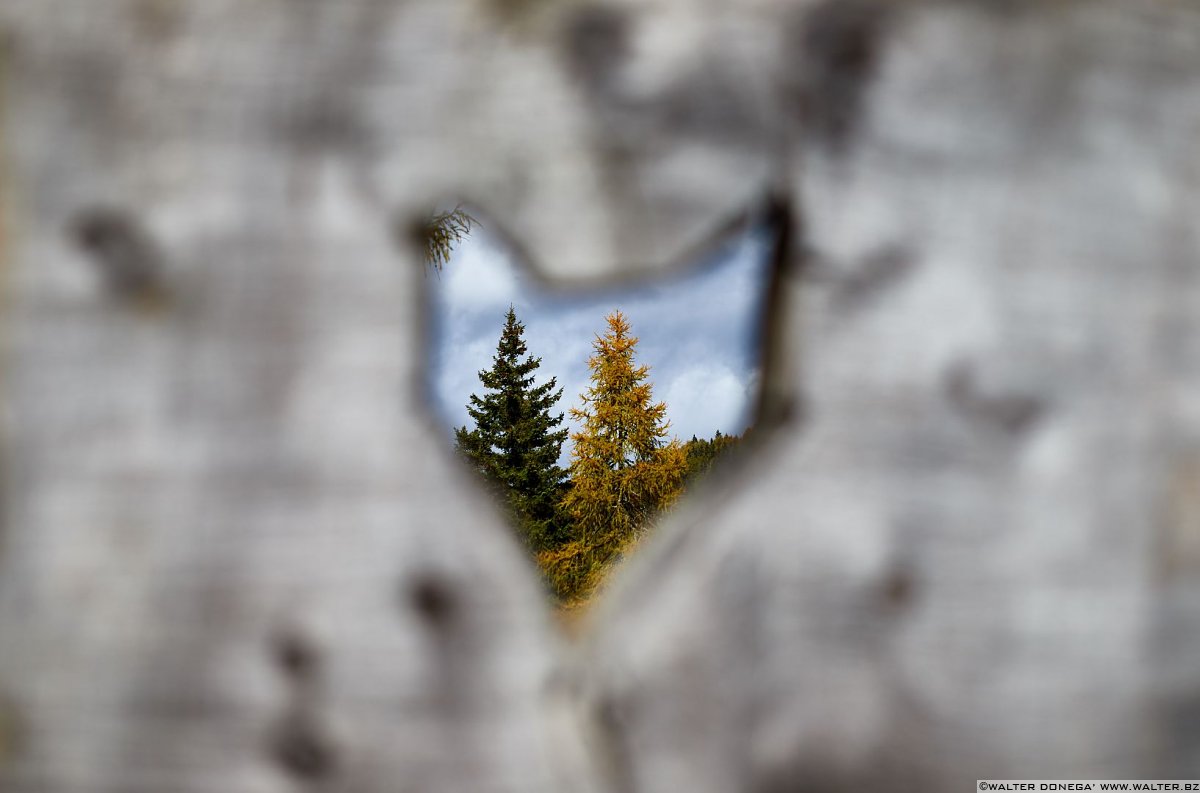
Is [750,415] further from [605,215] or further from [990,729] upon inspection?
[990,729]

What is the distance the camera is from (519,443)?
20.3 meters

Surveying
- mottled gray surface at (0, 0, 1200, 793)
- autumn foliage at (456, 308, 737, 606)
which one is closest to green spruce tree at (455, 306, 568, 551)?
autumn foliage at (456, 308, 737, 606)

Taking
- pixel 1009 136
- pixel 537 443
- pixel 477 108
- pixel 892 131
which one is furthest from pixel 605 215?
pixel 537 443

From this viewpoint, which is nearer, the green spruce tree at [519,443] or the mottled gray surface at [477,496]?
the mottled gray surface at [477,496]

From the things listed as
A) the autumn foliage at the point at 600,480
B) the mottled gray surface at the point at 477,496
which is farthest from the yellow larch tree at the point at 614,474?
the mottled gray surface at the point at 477,496

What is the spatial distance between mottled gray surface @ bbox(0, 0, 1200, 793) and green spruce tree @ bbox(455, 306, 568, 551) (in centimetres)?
1733

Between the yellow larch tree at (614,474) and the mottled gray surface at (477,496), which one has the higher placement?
the yellow larch tree at (614,474)

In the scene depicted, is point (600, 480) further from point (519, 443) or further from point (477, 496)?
point (477, 496)

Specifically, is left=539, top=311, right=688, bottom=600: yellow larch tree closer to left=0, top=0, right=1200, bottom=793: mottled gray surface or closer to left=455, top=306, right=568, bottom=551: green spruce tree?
left=455, top=306, right=568, bottom=551: green spruce tree

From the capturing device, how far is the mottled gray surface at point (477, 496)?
799 millimetres

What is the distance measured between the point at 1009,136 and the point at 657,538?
57 cm

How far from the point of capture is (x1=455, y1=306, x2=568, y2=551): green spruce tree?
19203mm

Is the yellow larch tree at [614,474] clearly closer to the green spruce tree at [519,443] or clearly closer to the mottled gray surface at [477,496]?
the green spruce tree at [519,443]

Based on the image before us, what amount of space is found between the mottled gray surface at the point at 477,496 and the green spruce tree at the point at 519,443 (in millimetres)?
17328
